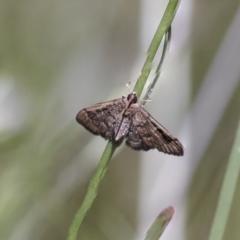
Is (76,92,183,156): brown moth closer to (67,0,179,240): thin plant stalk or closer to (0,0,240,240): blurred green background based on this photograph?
(67,0,179,240): thin plant stalk

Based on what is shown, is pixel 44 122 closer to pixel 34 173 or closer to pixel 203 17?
pixel 34 173

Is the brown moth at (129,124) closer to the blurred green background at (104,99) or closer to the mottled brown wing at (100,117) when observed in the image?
the mottled brown wing at (100,117)

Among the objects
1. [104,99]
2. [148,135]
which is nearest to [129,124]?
[148,135]

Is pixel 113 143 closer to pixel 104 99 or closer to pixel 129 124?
pixel 129 124

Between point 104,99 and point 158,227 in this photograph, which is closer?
point 158,227

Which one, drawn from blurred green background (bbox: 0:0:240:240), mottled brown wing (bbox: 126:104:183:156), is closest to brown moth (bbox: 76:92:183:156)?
mottled brown wing (bbox: 126:104:183:156)

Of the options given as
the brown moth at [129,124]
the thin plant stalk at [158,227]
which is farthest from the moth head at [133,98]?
the thin plant stalk at [158,227]

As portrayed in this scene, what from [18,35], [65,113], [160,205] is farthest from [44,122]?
[160,205]
